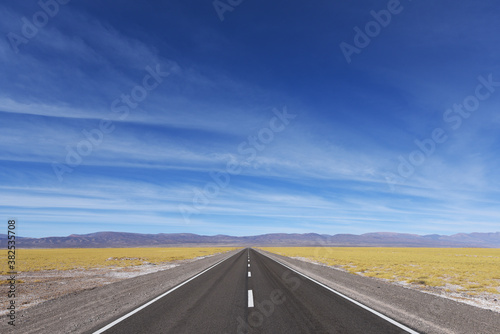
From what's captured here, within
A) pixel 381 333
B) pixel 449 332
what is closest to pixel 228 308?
pixel 381 333

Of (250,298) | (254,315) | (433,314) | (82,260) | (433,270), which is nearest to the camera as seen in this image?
(254,315)

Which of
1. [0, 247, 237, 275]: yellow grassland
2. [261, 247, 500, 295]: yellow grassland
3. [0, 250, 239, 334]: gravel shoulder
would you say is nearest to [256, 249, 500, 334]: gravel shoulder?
[261, 247, 500, 295]: yellow grassland

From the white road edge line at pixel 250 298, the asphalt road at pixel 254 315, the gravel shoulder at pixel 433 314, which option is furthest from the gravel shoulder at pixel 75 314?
the gravel shoulder at pixel 433 314

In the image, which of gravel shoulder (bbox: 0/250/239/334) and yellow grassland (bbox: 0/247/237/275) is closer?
gravel shoulder (bbox: 0/250/239/334)

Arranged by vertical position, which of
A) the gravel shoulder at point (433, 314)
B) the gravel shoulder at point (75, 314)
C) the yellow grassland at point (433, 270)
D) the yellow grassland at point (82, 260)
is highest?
the gravel shoulder at point (75, 314)

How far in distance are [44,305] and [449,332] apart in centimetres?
1128

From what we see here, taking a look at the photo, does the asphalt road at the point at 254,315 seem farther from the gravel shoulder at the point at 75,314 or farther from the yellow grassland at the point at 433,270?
the yellow grassland at the point at 433,270

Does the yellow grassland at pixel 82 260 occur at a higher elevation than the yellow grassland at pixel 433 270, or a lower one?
higher

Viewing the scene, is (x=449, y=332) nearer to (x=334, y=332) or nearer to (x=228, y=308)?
(x=334, y=332)

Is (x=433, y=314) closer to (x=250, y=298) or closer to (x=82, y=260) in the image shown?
(x=250, y=298)

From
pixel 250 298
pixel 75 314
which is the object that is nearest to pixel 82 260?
pixel 75 314

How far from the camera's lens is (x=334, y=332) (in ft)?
18.7

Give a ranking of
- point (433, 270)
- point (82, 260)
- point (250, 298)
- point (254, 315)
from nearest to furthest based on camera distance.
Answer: point (254, 315) < point (250, 298) < point (433, 270) < point (82, 260)

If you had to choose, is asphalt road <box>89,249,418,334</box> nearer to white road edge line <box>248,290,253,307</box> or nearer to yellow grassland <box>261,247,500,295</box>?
white road edge line <box>248,290,253,307</box>
